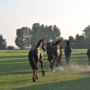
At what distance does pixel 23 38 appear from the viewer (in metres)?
190

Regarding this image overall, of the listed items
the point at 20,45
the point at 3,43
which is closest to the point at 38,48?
the point at 3,43

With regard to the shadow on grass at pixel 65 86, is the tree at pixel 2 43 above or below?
above

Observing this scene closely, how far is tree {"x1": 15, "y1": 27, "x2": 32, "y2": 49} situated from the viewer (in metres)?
181

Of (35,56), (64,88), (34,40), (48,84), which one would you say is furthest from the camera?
(34,40)

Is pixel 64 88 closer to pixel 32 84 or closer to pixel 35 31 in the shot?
pixel 32 84

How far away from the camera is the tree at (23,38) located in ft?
595

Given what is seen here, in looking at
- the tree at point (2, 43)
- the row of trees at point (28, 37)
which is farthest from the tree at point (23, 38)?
the tree at point (2, 43)

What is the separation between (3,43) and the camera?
16525cm

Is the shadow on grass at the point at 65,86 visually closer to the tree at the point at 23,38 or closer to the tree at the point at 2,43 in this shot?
the tree at the point at 2,43

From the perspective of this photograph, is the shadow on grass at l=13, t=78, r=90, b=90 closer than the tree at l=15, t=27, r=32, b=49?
Yes

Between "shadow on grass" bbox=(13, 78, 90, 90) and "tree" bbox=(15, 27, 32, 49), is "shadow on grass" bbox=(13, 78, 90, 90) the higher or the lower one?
the lower one

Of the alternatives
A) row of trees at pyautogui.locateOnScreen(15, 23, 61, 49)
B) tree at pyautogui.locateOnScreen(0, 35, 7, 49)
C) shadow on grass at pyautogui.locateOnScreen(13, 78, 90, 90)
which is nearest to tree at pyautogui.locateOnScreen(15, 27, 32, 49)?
row of trees at pyautogui.locateOnScreen(15, 23, 61, 49)

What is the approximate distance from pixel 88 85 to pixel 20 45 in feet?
540

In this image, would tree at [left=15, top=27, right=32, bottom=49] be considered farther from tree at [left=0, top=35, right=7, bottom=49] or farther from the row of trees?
tree at [left=0, top=35, right=7, bottom=49]
